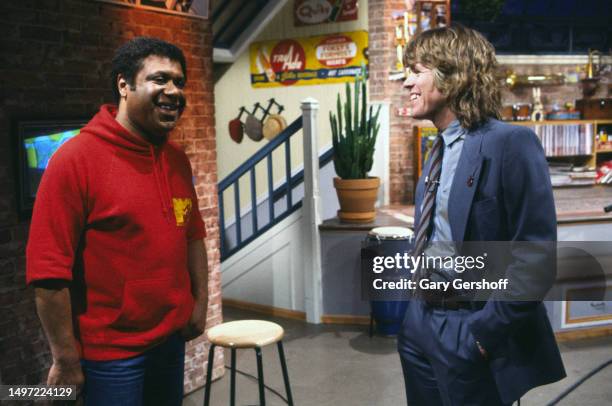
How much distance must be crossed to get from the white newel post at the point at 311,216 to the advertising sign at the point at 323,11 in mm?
2212

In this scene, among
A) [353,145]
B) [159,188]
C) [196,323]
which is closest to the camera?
[159,188]

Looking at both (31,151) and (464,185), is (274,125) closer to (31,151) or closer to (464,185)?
(31,151)

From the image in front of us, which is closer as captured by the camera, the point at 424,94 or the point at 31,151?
the point at 424,94

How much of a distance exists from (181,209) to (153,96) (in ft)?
1.17

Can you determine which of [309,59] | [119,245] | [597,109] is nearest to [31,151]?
[119,245]

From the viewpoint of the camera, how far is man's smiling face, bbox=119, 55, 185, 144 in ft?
5.78

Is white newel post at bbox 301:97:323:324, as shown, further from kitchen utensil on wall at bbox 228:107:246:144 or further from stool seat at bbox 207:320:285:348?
kitchen utensil on wall at bbox 228:107:246:144

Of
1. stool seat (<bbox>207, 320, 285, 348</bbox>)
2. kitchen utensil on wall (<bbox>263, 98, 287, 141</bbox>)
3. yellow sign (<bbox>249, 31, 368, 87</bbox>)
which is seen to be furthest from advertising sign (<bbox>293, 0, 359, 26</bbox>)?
stool seat (<bbox>207, 320, 285, 348</bbox>)

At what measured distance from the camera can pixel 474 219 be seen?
5.31 ft

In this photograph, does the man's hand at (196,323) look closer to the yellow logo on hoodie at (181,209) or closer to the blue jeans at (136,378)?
the blue jeans at (136,378)

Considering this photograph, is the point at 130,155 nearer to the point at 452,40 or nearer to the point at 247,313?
the point at 452,40

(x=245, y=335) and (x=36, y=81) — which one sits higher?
(x=36, y=81)

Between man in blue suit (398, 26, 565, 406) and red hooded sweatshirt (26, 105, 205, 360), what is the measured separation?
733 mm

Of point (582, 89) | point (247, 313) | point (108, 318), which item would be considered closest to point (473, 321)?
point (108, 318)
